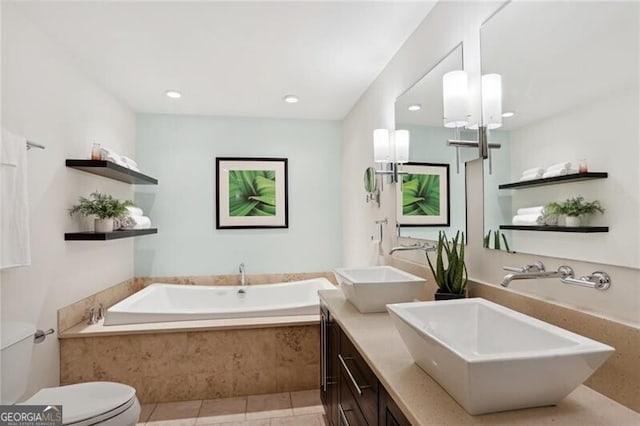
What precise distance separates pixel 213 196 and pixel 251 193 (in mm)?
411

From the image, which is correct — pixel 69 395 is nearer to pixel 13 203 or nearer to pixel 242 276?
pixel 13 203

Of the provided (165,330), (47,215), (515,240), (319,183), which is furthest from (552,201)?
(319,183)

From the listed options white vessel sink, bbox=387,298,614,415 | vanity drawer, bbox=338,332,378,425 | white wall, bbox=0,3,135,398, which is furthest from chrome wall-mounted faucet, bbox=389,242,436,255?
white wall, bbox=0,3,135,398

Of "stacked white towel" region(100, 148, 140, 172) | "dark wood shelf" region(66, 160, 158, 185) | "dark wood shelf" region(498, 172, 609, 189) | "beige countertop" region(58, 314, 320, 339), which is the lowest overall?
"beige countertop" region(58, 314, 320, 339)

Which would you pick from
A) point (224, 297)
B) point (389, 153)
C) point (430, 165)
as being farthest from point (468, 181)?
point (224, 297)

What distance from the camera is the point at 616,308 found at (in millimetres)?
1006

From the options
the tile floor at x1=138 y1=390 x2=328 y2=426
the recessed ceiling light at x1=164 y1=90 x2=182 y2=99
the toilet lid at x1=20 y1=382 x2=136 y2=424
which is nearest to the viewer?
the toilet lid at x1=20 y1=382 x2=136 y2=424

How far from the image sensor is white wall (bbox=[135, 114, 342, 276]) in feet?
12.4

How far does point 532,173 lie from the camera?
1.29 meters

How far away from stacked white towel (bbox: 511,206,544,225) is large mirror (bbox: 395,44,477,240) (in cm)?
38

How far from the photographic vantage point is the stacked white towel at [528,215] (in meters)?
1.27

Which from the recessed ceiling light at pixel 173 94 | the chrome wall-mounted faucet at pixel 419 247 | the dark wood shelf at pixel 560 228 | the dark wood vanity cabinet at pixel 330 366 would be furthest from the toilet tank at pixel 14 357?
the dark wood shelf at pixel 560 228

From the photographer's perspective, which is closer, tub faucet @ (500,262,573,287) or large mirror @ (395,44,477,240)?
tub faucet @ (500,262,573,287)

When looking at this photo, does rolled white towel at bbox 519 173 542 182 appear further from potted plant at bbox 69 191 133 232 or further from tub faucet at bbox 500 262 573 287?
potted plant at bbox 69 191 133 232
